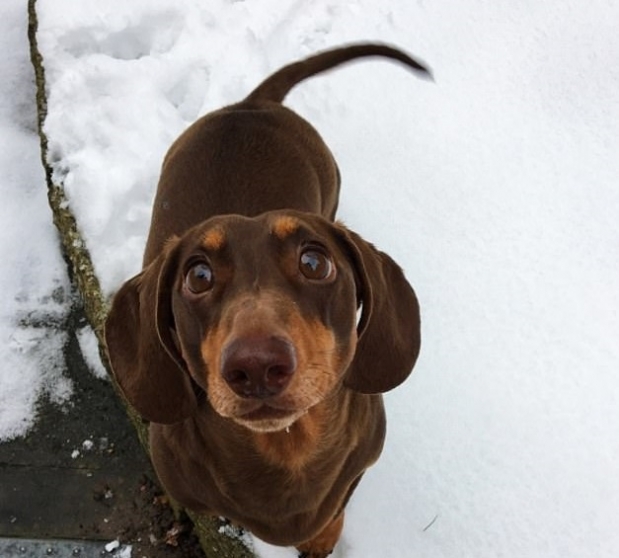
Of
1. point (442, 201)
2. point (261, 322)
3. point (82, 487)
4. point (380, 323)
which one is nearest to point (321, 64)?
point (442, 201)

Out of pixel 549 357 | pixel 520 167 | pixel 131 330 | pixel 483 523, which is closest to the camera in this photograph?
pixel 131 330

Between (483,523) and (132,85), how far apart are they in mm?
2285

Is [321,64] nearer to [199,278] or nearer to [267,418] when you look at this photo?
[199,278]

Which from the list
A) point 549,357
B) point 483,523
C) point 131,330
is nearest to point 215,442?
point 131,330

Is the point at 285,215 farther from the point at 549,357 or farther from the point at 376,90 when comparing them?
the point at 376,90

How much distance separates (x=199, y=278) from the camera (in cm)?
182

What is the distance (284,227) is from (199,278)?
21cm

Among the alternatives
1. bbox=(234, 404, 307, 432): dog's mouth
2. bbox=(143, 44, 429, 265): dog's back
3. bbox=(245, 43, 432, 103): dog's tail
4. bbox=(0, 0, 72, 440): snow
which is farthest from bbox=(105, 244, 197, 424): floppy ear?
bbox=(0, 0, 72, 440): snow

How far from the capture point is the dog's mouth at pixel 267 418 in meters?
1.65

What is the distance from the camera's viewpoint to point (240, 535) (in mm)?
2721

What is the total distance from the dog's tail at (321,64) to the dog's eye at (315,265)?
3.71ft

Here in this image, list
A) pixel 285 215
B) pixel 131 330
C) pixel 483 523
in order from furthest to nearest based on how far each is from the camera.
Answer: pixel 483 523 → pixel 131 330 → pixel 285 215

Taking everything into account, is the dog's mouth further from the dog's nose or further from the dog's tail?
the dog's tail

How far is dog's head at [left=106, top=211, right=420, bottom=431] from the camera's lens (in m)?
1.59
